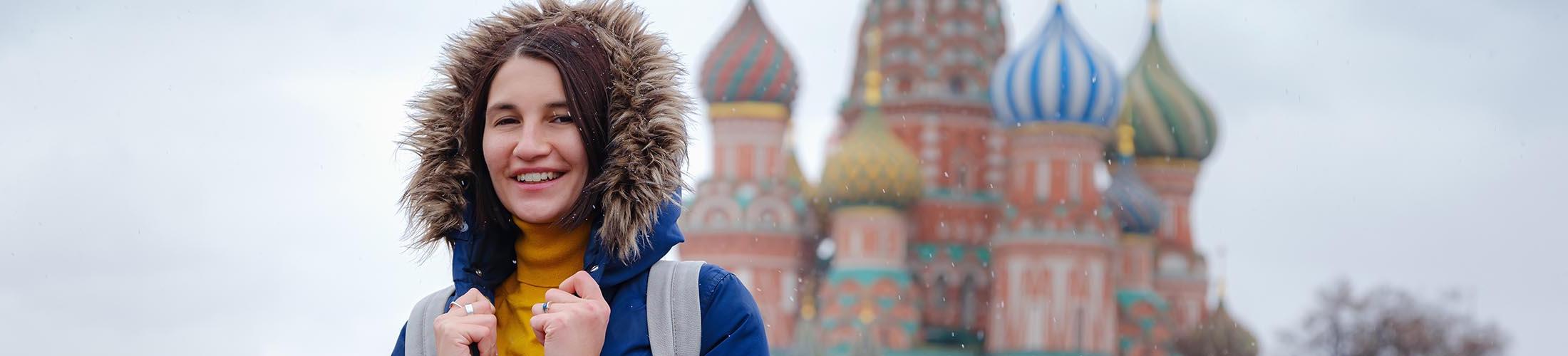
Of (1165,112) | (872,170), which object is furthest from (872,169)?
(1165,112)

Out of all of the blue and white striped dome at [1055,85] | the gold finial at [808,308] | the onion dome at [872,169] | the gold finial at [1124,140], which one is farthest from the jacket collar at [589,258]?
the gold finial at [1124,140]

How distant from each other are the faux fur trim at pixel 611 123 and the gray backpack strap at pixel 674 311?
3 cm

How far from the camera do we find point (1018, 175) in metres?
23.1

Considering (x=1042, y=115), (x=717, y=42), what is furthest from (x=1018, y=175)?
(x=717, y=42)

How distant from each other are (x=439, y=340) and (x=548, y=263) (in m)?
0.12

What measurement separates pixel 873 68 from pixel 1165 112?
4456 mm

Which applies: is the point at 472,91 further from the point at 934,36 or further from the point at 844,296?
the point at 934,36

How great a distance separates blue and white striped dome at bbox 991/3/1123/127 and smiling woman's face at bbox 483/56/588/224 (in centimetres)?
2187

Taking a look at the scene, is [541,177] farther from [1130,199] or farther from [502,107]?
[1130,199]

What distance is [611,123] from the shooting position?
133cm

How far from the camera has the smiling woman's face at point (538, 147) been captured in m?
1.34

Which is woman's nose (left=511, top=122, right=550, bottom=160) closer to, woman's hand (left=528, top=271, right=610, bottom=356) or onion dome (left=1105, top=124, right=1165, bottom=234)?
woman's hand (left=528, top=271, right=610, bottom=356)

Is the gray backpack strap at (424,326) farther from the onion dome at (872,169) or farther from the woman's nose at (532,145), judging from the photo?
the onion dome at (872,169)

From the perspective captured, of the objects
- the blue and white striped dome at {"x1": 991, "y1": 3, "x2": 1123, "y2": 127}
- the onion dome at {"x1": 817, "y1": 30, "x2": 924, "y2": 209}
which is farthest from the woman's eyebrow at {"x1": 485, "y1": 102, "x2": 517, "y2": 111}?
the blue and white striped dome at {"x1": 991, "y1": 3, "x2": 1123, "y2": 127}
